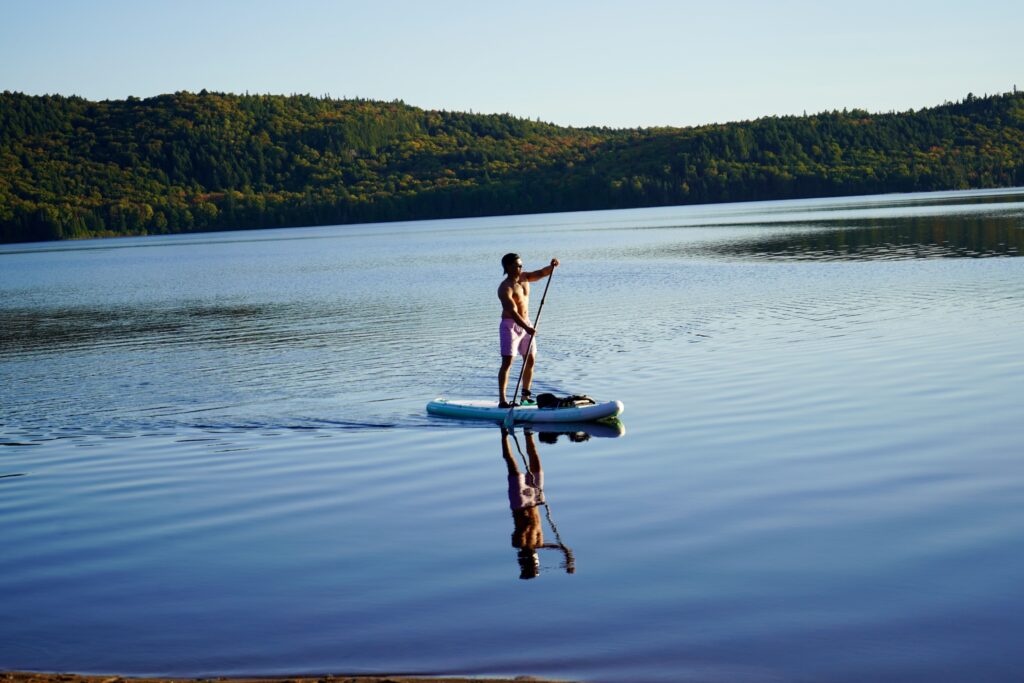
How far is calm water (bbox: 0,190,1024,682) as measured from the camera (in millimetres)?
7594

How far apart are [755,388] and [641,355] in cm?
559

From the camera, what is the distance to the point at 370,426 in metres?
17.0

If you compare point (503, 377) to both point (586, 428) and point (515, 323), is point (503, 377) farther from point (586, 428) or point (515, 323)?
point (586, 428)

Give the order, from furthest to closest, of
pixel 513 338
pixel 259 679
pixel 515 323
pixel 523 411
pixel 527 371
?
pixel 527 371 → pixel 513 338 → pixel 515 323 → pixel 523 411 → pixel 259 679

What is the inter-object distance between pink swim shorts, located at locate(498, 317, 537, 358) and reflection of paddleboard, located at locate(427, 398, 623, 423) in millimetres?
878

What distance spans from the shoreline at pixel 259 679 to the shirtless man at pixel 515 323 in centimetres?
999

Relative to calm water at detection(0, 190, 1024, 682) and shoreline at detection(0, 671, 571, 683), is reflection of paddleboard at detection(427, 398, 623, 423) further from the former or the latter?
shoreline at detection(0, 671, 571, 683)

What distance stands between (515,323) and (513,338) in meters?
0.26

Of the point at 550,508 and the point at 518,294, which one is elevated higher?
the point at 518,294

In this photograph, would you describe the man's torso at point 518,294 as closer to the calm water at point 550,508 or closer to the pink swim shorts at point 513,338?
the pink swim shorts at point 513,338

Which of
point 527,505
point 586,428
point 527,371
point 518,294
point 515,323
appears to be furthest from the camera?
point 527,371

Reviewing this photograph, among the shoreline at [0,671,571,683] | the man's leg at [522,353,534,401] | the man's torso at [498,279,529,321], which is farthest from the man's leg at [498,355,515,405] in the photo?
the shoreline at [0,671,571,683]

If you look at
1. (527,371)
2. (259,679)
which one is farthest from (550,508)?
(527,371)

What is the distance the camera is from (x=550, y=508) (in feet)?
37.2
